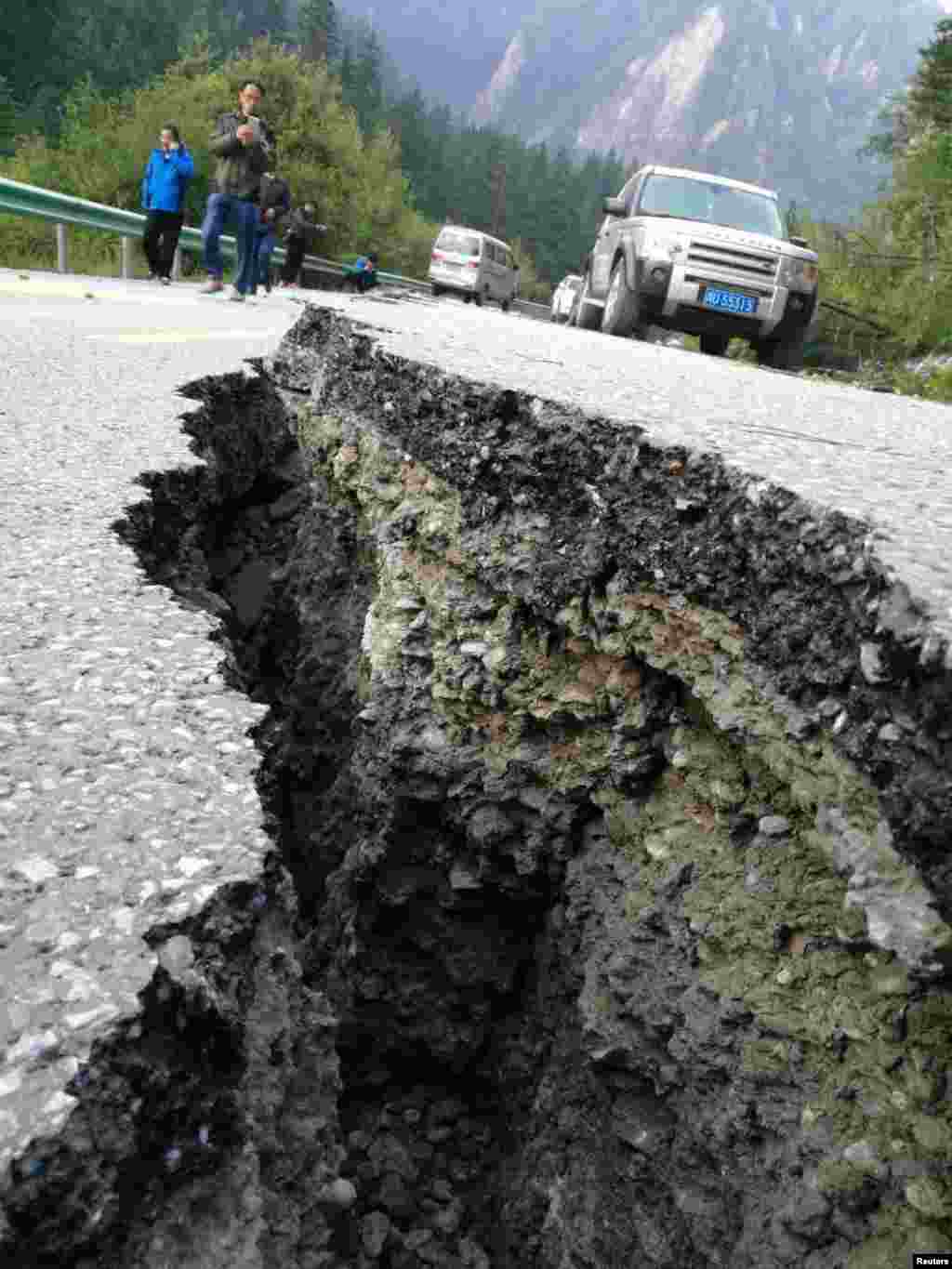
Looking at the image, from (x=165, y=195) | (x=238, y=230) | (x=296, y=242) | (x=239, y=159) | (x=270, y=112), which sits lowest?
(x=296, y=242)

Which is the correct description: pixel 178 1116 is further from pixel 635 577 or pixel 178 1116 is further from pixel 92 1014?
pixel 635 577

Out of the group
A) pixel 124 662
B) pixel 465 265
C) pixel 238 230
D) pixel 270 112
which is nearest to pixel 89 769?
pixel 124 662

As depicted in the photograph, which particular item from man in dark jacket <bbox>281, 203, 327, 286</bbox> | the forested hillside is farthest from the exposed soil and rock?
man in dark jacket <bbox>281, 203, 327, 286</bbox>

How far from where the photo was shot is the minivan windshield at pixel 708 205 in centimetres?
950

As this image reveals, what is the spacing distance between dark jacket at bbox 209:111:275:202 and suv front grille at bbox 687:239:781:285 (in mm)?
4076

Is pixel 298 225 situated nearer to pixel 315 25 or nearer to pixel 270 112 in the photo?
pixel 270 112

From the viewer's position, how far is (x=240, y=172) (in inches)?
370

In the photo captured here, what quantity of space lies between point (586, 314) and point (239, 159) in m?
3.88

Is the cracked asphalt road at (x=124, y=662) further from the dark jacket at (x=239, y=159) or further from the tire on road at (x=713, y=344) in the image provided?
the tire on road at (x=713, y=344)

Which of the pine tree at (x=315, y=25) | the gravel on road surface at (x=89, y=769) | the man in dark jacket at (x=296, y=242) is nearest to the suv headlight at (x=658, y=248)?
the gravel on road surface at (x=89, y=769)

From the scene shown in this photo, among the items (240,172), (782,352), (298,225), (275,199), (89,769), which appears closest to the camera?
(89,769)

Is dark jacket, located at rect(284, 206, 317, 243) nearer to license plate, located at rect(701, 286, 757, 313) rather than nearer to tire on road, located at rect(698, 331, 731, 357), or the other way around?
tire on road, located at rect(698, 331, 731, 357)

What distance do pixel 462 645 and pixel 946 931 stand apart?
1228mm

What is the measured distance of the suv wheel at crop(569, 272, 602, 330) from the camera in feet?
35.3
